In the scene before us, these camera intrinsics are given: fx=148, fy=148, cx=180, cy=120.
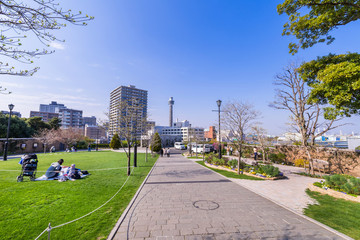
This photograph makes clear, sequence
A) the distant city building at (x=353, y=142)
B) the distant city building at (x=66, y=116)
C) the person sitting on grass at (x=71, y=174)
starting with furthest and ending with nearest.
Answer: the distant city building at (x=66, y=116), the distant city building at (x=353, y=142), the person sitting on grass at (x=71, y=174)

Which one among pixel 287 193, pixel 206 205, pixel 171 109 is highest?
pixel 171 109

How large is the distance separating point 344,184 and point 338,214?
270cm

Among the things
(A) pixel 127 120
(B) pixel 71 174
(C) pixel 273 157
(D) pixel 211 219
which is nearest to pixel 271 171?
(D) pixel 211 219

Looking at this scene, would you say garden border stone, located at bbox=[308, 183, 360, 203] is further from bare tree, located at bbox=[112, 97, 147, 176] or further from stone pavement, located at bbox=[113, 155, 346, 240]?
bare tree, located at bbox=[112, 97, 147, 176]

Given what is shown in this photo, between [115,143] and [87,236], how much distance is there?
129ft

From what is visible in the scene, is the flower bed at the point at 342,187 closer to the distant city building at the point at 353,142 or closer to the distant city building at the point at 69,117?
the distant city building at the point at 353,142

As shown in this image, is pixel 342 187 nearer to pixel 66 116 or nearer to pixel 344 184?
pixel 344 184

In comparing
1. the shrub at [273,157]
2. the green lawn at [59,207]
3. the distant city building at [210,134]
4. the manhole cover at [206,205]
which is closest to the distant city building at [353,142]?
the shrub at [273,157]

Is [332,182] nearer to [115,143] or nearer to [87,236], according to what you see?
[87,236]

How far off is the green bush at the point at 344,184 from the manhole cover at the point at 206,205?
6.04 meters

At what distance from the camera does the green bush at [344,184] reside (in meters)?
6.41

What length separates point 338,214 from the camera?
5031mm

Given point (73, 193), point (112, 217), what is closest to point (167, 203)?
point (112, 217)

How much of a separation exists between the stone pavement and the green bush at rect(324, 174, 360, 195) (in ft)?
12.4
